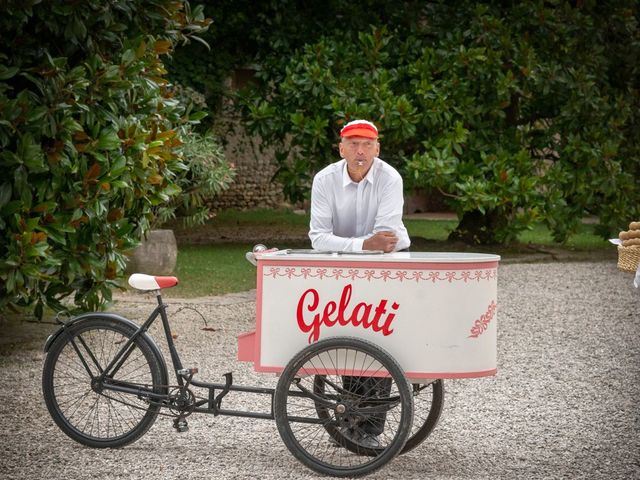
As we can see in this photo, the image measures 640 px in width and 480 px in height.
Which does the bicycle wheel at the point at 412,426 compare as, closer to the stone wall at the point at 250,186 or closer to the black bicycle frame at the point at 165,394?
the black bicycle frame at the point at 165,394

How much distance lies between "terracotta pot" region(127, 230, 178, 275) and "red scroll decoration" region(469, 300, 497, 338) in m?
8.09

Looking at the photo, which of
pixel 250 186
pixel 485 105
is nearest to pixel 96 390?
pixel 485 105

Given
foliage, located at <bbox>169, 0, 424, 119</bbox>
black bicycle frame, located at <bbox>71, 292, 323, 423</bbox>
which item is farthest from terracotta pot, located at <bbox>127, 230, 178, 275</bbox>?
black bicycle frame, located at <bbox>71, 292, 323, 423</bbox>

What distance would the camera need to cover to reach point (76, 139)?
7527 millimetres

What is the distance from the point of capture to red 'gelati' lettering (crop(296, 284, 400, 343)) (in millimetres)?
5036

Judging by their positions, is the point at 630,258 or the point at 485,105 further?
the point at 485,105

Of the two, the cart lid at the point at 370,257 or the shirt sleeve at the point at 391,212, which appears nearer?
the cart lid at the point at 370,257

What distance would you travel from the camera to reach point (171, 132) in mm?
8148

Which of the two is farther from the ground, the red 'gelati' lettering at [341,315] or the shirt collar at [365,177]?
the shirt collar at [365,177]

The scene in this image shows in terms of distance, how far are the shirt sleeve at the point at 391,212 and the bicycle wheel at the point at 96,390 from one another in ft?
4.15

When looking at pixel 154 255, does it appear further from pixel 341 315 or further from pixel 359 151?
pixel 341 315

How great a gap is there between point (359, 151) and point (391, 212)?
334mm

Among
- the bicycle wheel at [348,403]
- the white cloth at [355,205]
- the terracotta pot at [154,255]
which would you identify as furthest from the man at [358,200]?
the terracotta pot at [154,255]

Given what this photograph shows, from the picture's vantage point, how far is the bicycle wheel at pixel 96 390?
5.52 m
